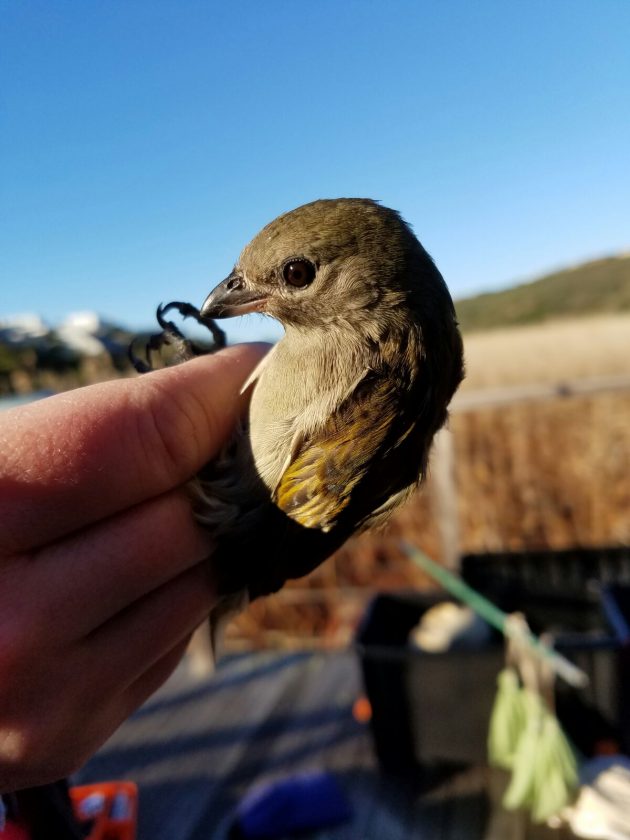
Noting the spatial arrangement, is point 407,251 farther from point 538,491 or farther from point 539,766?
point 538,491

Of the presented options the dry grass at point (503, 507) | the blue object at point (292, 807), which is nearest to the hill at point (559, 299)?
the dry grass at point (503, 507)

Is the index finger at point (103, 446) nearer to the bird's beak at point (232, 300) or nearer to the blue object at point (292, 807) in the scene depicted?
the bird's beak at point (232, 300)

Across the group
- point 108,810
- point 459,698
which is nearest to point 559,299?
point 459,698

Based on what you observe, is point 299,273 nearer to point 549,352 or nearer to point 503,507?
point 503,507

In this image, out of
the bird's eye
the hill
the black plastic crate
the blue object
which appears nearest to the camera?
the bird's eye

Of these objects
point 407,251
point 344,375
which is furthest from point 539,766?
point 407,251

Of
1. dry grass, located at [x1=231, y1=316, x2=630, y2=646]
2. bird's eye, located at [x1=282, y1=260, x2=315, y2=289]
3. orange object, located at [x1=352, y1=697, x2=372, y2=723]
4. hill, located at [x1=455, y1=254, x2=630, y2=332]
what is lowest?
dry grass, located at [x1=231, y1=316, x2=630, y2=646]

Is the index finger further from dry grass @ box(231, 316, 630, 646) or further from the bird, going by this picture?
dry grass @ box(231, 316, 630, 646)

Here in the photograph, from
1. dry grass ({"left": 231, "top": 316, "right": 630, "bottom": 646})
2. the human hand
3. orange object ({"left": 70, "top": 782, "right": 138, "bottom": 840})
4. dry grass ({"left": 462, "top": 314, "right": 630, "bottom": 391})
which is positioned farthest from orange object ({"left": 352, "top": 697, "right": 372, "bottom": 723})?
dry grass ({"left": 462, "top": 314, "right": 630, "bottom": 391})
